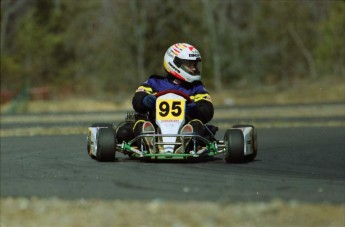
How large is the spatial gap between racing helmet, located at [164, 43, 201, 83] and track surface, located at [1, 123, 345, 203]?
4.18ft

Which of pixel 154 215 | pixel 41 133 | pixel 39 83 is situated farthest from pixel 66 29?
pixel 154 215

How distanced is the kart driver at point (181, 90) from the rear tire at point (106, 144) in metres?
0.37

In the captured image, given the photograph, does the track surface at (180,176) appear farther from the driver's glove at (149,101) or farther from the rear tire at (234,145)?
the driver's glove at (149,101)

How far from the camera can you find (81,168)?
458 inches

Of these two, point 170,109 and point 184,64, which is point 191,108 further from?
point 184,64

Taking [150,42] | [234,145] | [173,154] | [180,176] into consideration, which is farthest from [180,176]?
[150,42]

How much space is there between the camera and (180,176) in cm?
1044

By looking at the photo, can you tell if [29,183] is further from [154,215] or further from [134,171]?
[154,215]

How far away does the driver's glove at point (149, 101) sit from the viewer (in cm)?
1236

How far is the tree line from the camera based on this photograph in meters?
49.2

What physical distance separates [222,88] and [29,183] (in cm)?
4167

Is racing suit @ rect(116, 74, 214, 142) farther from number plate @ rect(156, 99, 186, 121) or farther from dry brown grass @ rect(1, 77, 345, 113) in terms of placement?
dry brown grass @ rect(1, 77, 345, 113)

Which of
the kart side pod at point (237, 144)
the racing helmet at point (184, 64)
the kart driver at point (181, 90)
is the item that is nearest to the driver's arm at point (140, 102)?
the kart driver at point (181, 90)

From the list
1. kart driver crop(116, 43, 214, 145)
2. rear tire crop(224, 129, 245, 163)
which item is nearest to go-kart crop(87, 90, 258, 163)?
rear tire crop(224, 129, 245, 163)
